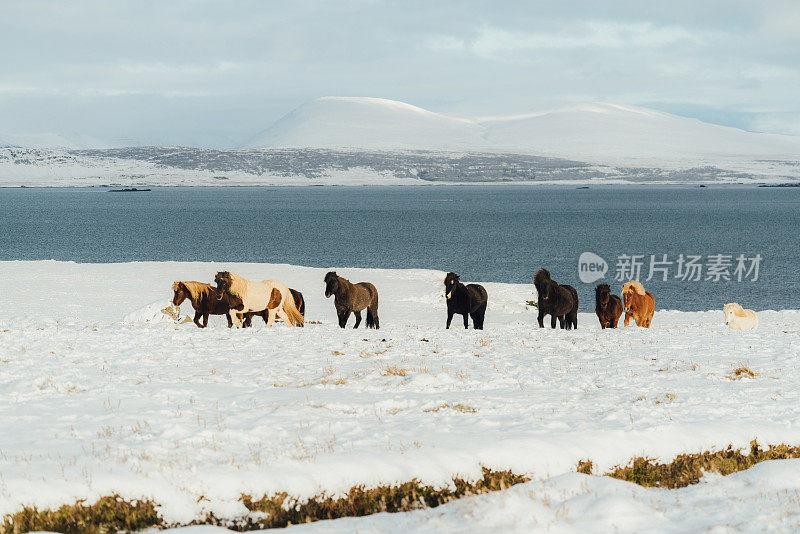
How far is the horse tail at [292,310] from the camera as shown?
19.3 m

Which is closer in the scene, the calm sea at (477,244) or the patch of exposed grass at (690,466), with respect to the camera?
the patch of exposed grass at (690,466)

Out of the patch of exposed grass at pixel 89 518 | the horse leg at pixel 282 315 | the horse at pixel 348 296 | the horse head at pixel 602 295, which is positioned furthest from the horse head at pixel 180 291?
the patch of exposed grass at pixel 89 518

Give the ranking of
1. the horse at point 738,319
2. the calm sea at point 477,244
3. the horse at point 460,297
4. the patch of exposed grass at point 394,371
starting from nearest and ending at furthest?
the patch of exposed grass at point 394,371
the horse at point 460,297
the horse at point 738,319
the calm sea at point 477,244

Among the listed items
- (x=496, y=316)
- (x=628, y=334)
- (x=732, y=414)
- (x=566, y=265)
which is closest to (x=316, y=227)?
(x=566, y=265)

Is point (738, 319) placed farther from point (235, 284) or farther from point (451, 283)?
point (235, 284)

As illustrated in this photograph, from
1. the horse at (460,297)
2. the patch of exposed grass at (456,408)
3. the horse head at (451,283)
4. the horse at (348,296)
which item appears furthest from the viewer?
the horse at (460,297)

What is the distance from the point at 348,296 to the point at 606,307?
7.76 metres

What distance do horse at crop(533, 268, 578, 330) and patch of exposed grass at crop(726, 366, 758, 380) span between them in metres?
7.90

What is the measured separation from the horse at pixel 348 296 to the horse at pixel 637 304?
24.9ft

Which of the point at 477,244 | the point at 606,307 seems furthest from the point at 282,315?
the point at 477,244

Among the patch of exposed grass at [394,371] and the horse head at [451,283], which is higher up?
the horse head at [451,283]

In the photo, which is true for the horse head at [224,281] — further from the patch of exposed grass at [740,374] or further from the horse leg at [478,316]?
the patch of exposed grass at [740,374]

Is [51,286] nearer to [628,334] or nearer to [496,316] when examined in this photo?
[496,316]

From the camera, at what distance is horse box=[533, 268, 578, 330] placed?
20.1m
